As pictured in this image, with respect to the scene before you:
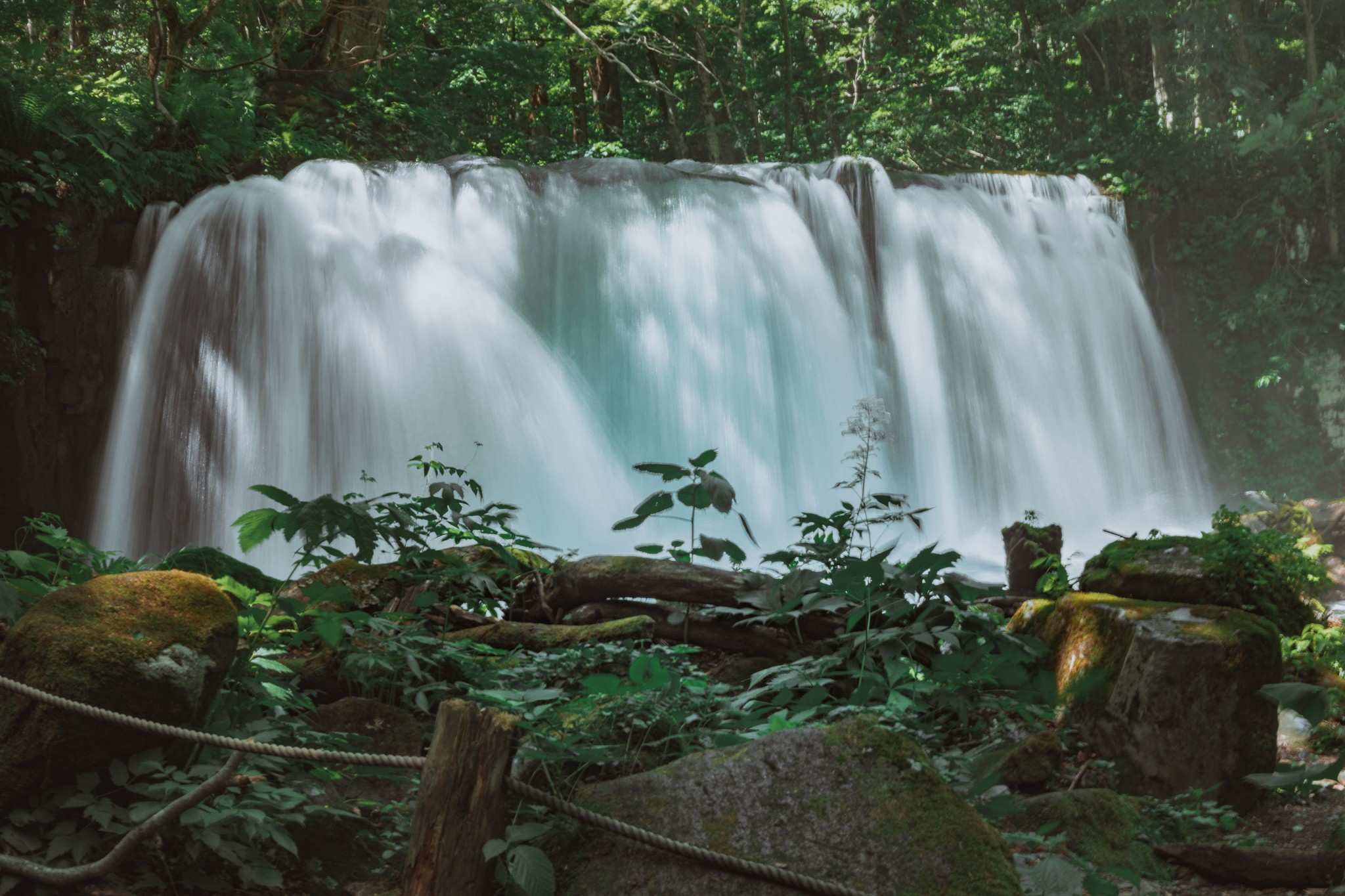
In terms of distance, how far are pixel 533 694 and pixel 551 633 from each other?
1.74m

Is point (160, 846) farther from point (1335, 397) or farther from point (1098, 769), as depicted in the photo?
point (1335, 397)

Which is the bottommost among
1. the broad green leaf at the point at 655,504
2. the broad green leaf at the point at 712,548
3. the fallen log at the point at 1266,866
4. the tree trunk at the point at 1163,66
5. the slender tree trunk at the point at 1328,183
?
the fallen log at the point at 1266,866

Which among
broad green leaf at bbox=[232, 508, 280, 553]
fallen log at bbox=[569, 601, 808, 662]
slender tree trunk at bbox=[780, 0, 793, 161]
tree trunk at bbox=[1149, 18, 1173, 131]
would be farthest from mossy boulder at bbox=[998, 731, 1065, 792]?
slender tree trunk at bbox=[780, 0, 793, 161]

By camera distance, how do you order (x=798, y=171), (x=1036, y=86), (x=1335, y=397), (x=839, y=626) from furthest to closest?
1. (x=1036, y=86)
2. (x=1335, y=397)
3. (x=798, y=171)
4. (x=839, y=626)

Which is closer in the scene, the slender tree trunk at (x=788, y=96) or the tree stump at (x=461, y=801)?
the tree stump at (x=461, y=801)

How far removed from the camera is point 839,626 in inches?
159

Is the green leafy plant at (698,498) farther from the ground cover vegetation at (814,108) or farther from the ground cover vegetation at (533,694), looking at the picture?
the ground cover vegetation at (814,108)

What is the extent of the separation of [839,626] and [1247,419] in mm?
14014

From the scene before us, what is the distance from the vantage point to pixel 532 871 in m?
1.84

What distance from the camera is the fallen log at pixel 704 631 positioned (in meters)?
4.07

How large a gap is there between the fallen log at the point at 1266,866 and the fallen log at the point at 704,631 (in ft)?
5.20

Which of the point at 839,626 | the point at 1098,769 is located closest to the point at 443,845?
the point at 839,626

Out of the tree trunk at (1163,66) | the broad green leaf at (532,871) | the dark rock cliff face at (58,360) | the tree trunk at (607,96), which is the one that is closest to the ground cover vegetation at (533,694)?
the broad green leaf at (532,871)

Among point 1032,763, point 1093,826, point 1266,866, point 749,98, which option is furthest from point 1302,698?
point 749,98
